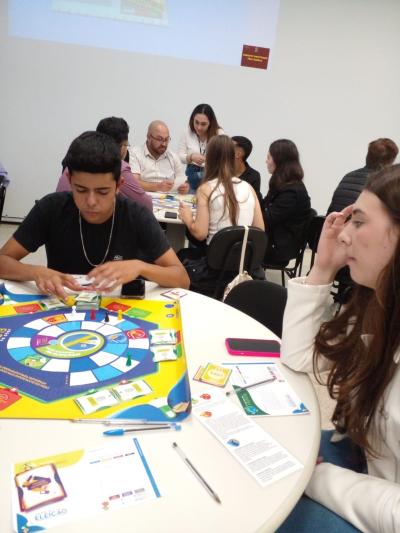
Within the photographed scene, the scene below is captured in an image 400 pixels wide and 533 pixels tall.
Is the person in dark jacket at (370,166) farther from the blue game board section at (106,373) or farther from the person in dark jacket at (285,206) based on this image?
the blue game board section at (106,373)

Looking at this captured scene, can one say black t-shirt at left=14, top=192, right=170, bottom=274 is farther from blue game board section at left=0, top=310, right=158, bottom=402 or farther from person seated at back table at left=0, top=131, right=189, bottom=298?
blue game board section at left=0, top=310, right=158, bottom=402

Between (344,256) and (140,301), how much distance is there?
768 millimetres

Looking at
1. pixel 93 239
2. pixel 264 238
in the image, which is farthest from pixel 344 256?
pixel 264 238

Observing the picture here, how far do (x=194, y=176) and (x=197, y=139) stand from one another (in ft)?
2.19

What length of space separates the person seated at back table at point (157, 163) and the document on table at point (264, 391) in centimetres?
310

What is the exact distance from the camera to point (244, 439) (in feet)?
3.09

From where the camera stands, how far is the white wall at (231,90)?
4.87 meters

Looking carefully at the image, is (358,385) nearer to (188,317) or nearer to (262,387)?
(262,387)

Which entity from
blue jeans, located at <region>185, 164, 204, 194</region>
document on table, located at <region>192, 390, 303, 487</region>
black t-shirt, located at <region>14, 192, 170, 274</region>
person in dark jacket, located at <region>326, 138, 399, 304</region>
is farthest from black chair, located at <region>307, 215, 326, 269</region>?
document on table, located at <region>192, 390, 303, 487</region>

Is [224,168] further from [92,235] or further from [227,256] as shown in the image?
[92,235]

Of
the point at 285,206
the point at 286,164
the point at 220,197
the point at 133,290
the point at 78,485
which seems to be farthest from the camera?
the point at 286,164

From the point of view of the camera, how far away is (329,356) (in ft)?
4.06

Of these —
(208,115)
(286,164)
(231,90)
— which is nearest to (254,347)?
(286,164)

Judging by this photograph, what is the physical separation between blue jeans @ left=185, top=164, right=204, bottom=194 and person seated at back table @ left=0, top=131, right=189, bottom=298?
2330mm
